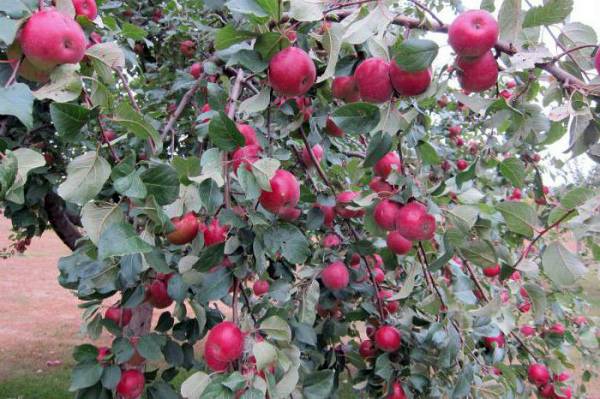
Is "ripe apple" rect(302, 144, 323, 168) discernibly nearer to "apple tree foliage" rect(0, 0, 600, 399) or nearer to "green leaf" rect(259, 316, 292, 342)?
"apple tree foliage" rect(0, 0, 600, 399)

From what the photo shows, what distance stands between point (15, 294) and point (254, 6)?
1141 cm

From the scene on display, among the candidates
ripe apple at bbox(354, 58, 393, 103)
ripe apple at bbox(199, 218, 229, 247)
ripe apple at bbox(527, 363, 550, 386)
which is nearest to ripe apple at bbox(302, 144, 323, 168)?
ripe apple at bbox(199, 218, 229, 247)

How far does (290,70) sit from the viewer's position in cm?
107

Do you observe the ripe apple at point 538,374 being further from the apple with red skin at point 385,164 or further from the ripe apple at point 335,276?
the apple with red skin at point 385,164

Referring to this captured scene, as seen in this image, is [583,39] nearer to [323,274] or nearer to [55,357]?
[323,274]

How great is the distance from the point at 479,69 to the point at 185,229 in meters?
0.80

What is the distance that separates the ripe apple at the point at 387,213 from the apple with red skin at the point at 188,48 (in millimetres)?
2367

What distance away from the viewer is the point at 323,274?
5.82 ft

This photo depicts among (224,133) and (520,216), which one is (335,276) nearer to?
(520,216)

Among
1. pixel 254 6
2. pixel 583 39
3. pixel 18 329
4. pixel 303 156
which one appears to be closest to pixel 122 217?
pixel 254 6

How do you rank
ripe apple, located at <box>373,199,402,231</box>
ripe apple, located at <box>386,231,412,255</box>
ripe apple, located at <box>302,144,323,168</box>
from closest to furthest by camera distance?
ripe apple, located at <box>373,199,402,231</box> → ripe apple, located at <box>386,231,412,255</box> → ripe apple, located at <box>302,144,323,168</box>

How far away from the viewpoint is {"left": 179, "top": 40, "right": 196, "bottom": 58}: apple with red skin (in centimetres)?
325

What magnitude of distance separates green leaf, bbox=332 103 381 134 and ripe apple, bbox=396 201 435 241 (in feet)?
0.83

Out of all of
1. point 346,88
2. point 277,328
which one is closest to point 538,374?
point 277,328
